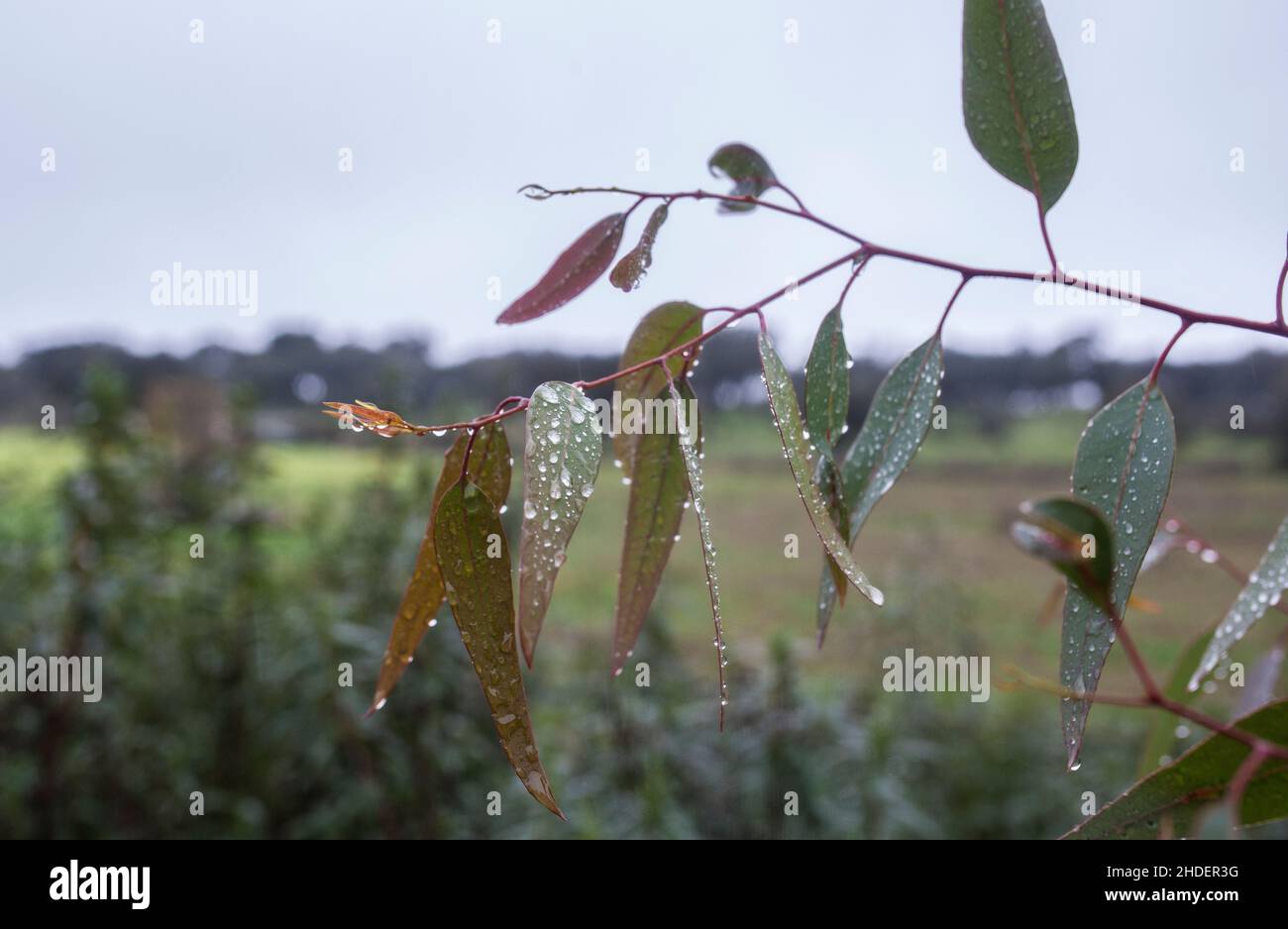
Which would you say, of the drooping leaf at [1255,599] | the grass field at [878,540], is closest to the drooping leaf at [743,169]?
the drooping leaf at [1255,599]

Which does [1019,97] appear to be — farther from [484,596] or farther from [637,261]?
[484,596]

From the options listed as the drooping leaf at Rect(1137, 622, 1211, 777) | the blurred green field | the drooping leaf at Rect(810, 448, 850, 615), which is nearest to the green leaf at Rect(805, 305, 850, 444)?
the drooping leaf at Rect(810, 448, 850, 615)

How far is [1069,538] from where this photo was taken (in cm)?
25

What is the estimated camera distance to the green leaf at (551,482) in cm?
31

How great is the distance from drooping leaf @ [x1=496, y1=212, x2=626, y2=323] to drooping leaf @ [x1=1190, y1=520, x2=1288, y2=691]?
318 mm

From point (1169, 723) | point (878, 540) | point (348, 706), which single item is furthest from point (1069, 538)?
point (878, 540)

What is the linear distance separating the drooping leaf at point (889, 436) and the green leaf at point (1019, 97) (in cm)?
9

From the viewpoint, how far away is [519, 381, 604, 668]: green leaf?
0.31 metres

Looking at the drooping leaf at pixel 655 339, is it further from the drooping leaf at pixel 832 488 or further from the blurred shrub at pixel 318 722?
the blurred shrub at pixel 318 722

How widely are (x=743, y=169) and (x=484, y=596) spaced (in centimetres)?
25
